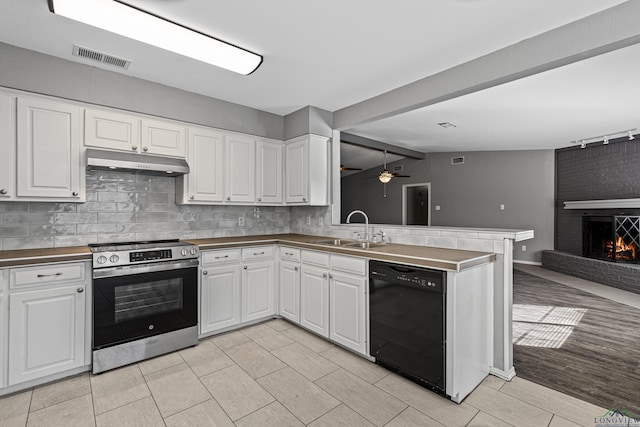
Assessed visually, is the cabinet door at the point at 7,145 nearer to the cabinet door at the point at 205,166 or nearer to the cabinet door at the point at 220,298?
the cabinet door at the point at 205,166

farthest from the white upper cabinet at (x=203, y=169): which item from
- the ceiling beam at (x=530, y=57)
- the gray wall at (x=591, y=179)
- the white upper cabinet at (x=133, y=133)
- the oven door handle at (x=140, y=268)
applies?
the gray wall at (x=591, y=179)

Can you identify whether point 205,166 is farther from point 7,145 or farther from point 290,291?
point 290,291

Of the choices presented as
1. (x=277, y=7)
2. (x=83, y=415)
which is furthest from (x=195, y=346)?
(x=277, y=7)

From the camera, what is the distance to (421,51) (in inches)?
97.7

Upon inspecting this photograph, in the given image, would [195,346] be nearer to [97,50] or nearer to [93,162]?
[93,162]

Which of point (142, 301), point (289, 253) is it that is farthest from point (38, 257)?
point (289, 253)

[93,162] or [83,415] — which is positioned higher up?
[93,162]

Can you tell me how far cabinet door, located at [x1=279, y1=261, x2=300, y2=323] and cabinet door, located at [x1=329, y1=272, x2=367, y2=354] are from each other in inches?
20.3

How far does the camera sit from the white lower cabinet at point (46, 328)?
2.19 m

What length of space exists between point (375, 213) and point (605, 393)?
26.6ft

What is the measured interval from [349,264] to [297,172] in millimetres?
1599

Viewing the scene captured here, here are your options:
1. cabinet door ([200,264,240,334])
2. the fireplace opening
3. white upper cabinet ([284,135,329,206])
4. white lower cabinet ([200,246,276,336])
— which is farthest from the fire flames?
cabinet door ([200,264,240,334])

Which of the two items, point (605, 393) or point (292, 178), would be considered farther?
point (292, 178)

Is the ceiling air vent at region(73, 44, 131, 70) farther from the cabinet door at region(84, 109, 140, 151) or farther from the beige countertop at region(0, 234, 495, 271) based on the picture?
the beige countertop at region(0, 234, 495, 271)
